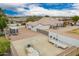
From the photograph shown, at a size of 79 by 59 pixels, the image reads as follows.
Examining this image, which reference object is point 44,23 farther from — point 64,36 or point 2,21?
point 2,21

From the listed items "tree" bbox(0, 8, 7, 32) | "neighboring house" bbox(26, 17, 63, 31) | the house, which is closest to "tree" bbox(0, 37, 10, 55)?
"tree" bbox(0, 8, 7, 32)

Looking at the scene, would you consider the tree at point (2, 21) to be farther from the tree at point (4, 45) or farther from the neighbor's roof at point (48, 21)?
the neighbor's roof at point (48, 21)

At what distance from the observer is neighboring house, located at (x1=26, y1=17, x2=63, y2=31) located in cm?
196

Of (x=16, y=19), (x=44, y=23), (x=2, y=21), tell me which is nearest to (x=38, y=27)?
(x=44, y=23)

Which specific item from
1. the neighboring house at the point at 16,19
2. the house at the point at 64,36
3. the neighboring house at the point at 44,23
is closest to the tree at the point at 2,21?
the neighboring house at the point at 16,19

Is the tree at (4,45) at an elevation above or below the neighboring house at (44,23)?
below

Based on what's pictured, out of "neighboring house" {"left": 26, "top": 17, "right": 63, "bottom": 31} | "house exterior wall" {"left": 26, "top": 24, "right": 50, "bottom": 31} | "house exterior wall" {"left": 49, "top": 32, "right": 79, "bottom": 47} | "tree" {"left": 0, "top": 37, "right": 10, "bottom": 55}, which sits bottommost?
"tree" {"left": 0, "top": 37, "right": 10, "bottom": 55}

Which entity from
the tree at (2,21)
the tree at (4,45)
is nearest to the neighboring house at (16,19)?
the tree at (2,21)

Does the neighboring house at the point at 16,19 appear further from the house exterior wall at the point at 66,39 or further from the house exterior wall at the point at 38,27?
the house exterior wall at the point at 66,39

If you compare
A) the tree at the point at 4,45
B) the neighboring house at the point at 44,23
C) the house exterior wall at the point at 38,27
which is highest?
the neighboring house at the point at 44,23

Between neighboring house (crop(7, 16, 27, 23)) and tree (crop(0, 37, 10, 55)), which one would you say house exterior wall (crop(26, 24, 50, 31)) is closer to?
neighboring house (crop(7, 16, 27, 23))

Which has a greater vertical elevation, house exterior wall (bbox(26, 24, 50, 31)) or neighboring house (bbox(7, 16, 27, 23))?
neighboring house (bbox(7, 16, 27, 23))

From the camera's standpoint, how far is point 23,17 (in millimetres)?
1963

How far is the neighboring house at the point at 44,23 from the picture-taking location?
6.43ft
